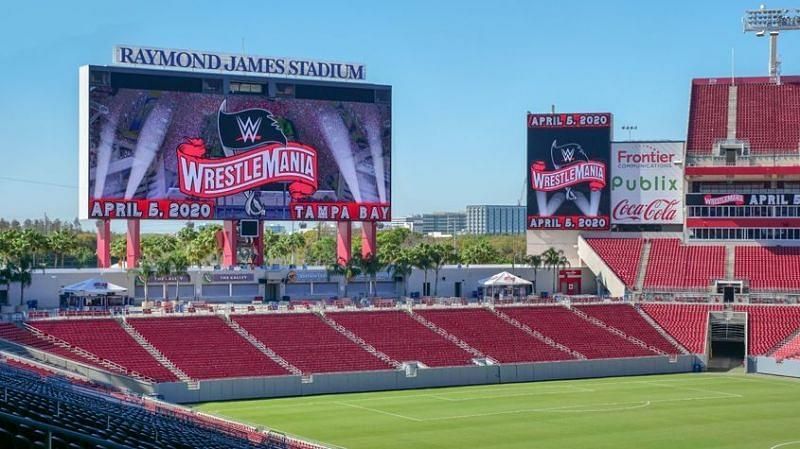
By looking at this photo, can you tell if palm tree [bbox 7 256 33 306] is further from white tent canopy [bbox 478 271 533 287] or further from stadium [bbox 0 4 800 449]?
white tent canopy [bbox 478 271 533 287]

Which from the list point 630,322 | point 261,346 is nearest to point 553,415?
point 261,346

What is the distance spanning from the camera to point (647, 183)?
102562 millimetres

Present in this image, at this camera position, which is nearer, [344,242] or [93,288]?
[93,288]

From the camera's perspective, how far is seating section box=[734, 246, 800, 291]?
93562 mm

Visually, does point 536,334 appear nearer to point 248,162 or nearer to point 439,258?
point 439,258

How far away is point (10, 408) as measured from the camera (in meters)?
22.8

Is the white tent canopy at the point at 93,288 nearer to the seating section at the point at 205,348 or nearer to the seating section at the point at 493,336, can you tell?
the seating section at the point at 205,348

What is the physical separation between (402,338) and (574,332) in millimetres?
13022

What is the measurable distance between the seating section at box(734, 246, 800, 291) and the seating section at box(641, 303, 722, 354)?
4.87 meters

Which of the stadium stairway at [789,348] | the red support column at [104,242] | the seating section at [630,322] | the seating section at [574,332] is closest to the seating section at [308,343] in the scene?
the red support column at [104,242]

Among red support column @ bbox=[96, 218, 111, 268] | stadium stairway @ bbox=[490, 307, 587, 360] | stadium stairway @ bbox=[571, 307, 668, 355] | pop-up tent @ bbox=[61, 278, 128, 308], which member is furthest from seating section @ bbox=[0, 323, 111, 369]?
stadium stairway @ bbox=[571, 307, 668, 355]

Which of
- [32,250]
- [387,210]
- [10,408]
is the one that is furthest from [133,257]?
[10,408]

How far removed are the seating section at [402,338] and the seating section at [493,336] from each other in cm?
172

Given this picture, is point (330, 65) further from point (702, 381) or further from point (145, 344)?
point (702, 381)
